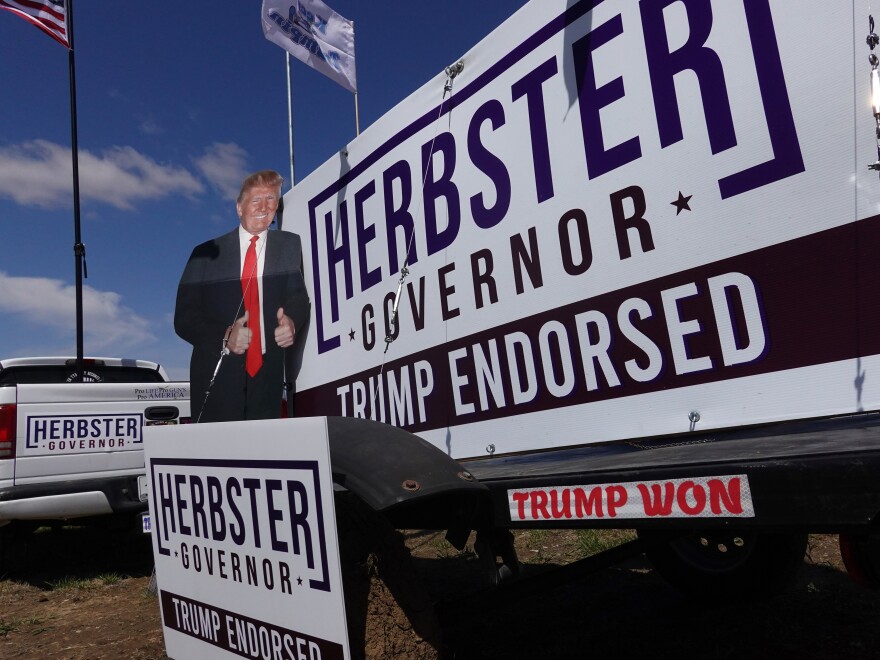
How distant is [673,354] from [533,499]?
1.82ft

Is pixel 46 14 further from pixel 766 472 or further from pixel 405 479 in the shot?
pixel 766 472

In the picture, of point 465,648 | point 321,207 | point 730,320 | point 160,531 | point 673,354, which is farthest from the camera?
point 321,207

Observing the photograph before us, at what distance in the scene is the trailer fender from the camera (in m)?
1.75

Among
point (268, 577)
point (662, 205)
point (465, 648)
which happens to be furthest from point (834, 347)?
point (465, 648)

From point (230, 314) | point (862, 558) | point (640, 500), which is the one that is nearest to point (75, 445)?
point (230, 314)

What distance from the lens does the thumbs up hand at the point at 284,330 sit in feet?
12.0

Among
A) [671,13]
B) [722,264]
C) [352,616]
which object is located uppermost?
[671,13]

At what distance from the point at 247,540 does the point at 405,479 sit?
2.01ft

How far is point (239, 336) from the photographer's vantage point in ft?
12.6

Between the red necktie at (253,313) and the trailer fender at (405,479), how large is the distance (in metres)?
1.81

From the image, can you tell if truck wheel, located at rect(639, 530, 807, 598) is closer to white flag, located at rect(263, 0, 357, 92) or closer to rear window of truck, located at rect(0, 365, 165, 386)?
rear window of truck, located at rect(0, 365, 165, 386)

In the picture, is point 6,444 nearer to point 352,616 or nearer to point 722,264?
point 352,616

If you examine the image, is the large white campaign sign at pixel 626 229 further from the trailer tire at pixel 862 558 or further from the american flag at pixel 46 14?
the american flag at pixel 46 14

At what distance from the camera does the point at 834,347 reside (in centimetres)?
161
